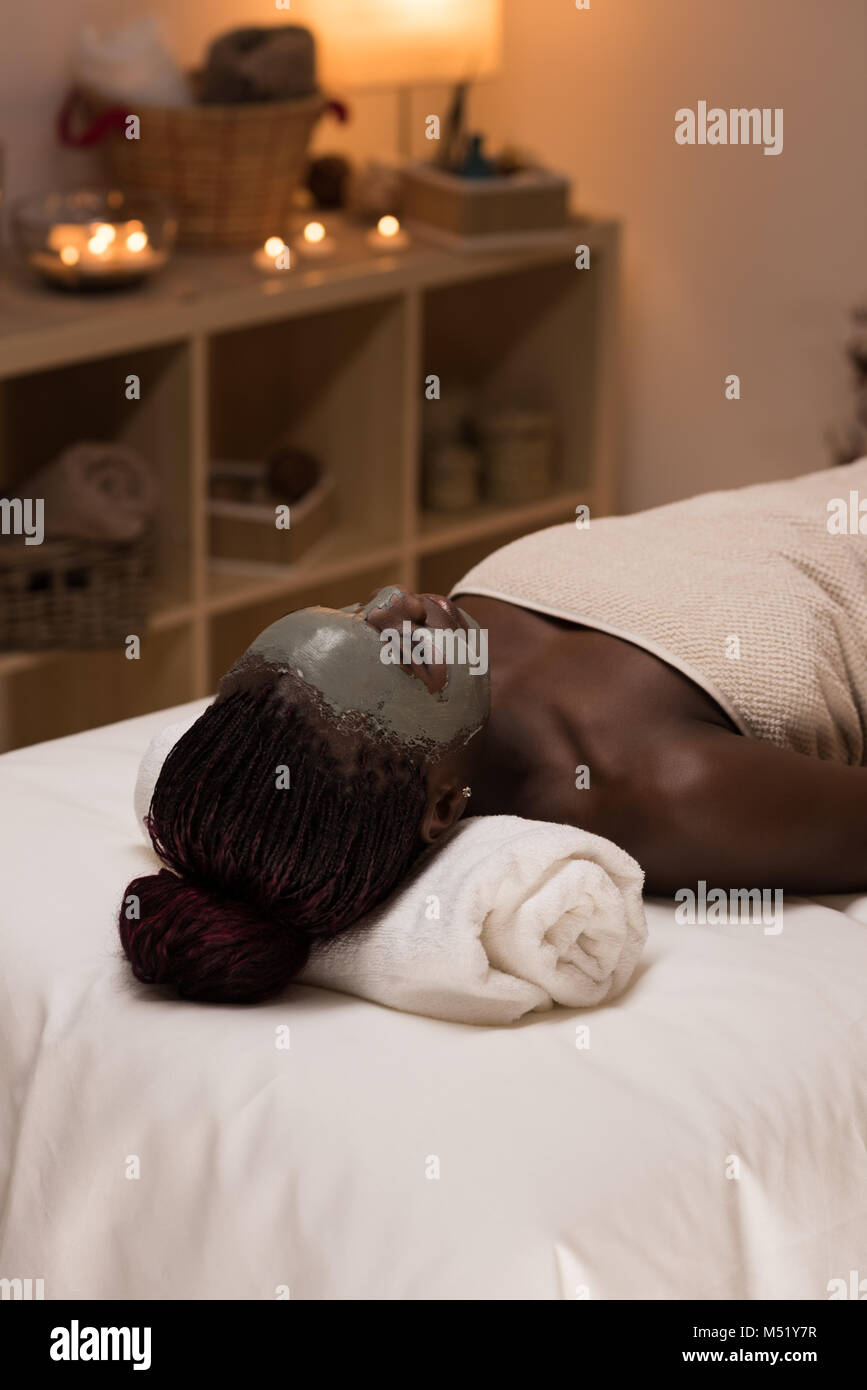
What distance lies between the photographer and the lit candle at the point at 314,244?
254 centimetres

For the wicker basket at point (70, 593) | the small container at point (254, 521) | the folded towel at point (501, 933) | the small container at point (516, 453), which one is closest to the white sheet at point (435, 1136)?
the folded towel at point (501, 933)

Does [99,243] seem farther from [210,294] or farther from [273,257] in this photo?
[273,257]

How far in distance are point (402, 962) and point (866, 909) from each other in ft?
1.37

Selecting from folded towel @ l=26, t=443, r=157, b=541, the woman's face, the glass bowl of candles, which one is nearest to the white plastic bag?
the glass bowl of candles

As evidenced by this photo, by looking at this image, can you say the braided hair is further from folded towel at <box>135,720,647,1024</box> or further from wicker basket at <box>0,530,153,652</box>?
wicker basket at <box>0,530,153,652</box>

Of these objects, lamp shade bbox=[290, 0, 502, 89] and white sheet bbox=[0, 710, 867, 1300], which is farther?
lamp shade bbox=[290, 0, 502, 89]

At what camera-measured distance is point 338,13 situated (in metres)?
2.57

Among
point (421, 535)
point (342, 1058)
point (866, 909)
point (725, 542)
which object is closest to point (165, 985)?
point (342, 1058)

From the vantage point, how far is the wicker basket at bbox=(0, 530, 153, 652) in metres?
2.24

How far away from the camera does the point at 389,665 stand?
1.12 m

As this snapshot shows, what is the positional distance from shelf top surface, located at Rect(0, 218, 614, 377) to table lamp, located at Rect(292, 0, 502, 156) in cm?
25

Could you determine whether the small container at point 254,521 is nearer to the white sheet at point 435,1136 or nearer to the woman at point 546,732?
the woman at point 546,732

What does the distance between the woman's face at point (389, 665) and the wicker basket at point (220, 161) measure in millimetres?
1468

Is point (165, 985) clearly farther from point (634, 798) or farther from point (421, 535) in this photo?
point (421, 535)
